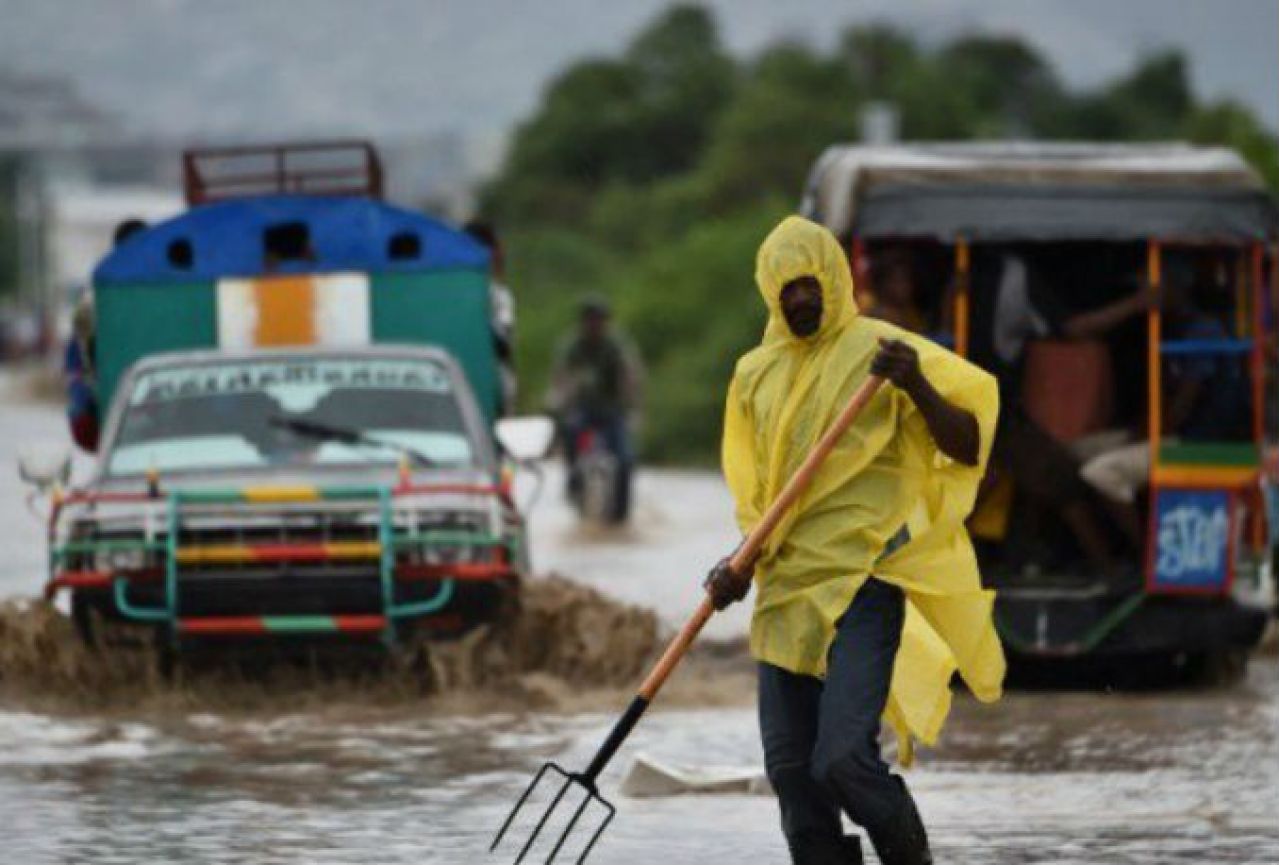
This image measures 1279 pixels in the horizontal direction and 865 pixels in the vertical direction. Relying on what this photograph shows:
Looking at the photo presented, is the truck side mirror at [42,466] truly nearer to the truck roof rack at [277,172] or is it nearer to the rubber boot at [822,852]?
the truck roof rack at [277,172]

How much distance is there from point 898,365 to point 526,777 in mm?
4184

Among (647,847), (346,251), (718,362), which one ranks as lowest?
(718,362)

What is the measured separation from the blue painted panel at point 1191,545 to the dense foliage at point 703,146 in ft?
99.7

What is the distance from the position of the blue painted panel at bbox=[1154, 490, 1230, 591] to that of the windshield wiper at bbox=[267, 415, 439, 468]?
3136 millimetres

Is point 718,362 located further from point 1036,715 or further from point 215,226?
point 1036,715

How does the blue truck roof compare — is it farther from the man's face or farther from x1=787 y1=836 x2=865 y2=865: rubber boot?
x1=787 y1=836 x2=865 y2=865: rubber boot

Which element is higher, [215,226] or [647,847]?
[215,226]

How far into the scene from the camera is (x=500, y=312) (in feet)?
61.3

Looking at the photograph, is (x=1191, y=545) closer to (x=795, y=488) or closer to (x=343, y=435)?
(x=343, y=435)

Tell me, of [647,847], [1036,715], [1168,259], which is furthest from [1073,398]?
[647,847]

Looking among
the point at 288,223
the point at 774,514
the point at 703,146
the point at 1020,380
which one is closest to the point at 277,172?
the point at 288,223

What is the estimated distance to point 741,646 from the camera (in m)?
17.5

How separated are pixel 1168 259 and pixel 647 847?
21.1 ft

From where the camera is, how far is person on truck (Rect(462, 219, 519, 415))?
727 inches
